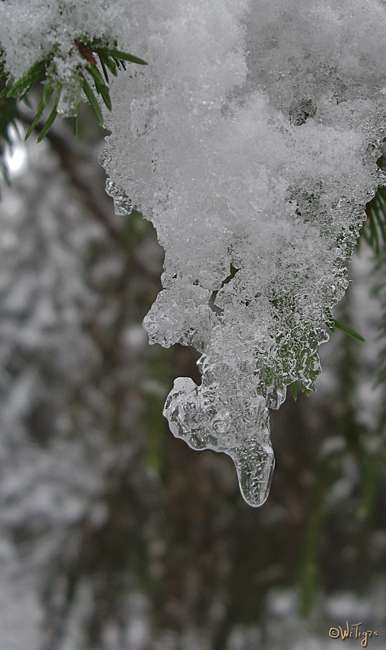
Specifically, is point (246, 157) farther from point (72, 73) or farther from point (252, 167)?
point (72, 73)

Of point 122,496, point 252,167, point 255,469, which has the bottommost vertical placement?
point 122,496

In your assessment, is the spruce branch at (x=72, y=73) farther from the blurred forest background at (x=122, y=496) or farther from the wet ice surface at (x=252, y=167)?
the blurred forest background at (x=122, y=496)

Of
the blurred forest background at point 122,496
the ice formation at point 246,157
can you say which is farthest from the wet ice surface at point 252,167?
the blurred forest background at point 122,496

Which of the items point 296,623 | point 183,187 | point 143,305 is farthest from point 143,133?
point 296,623

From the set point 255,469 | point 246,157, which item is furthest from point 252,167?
point 255,469

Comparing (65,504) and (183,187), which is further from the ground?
(183,187)

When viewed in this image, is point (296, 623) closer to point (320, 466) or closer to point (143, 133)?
point (320, 466)
